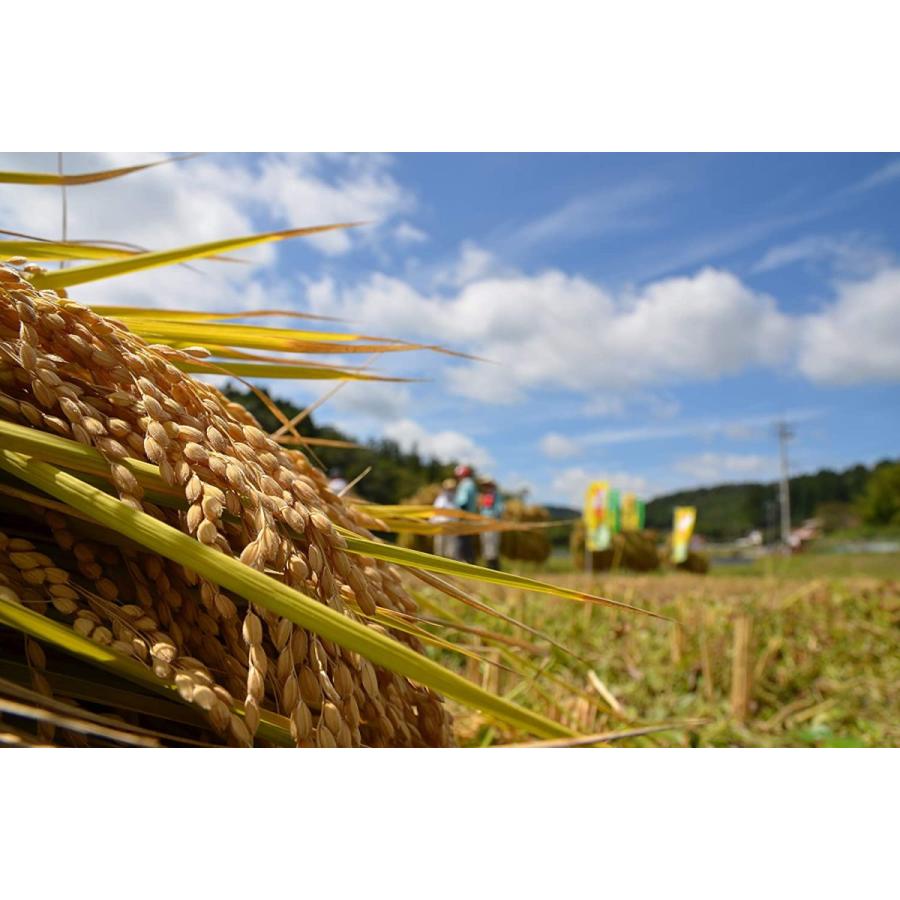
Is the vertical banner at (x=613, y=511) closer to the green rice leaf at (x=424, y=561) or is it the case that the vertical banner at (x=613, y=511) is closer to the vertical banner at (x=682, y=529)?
the vertical banner at (x=682, y=529)

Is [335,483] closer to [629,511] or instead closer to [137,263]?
[137,263]

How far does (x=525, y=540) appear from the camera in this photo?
21.1m

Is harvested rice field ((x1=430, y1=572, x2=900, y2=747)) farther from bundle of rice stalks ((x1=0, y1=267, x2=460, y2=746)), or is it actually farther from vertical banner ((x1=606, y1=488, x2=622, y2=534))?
vertical banner ((x1=606, y1=488, x2=622, y2=534))

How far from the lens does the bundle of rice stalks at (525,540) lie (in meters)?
20.5

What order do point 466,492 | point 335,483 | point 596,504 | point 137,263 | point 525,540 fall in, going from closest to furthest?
point 137,263 → point 335,483 → point 466,492 → point 596,504 → point 525,540

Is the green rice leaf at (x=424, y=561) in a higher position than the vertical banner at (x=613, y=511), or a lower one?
lower

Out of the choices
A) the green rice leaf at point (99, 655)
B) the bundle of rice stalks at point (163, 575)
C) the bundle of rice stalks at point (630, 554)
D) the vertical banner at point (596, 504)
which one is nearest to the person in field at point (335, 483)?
the bundle of rice stalks at point (163, 575)

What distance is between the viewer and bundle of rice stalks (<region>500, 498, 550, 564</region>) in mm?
20469

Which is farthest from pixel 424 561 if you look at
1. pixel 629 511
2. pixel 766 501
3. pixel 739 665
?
pixel 766 501

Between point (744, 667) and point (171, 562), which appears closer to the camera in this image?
point (171, 562)

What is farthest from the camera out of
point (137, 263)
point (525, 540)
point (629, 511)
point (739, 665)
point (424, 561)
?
point (525, 540)

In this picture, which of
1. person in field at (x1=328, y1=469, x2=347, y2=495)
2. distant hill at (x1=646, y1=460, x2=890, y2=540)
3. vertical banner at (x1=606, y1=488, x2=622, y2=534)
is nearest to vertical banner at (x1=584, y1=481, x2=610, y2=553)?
vertical banner at (x1=606, y1=488, x2=622, y2=534)

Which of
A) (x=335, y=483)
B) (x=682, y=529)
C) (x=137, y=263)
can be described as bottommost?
(x=137, y=263)

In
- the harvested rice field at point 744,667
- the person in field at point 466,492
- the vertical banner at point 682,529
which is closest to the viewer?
the harvested rice field at point 744,667
